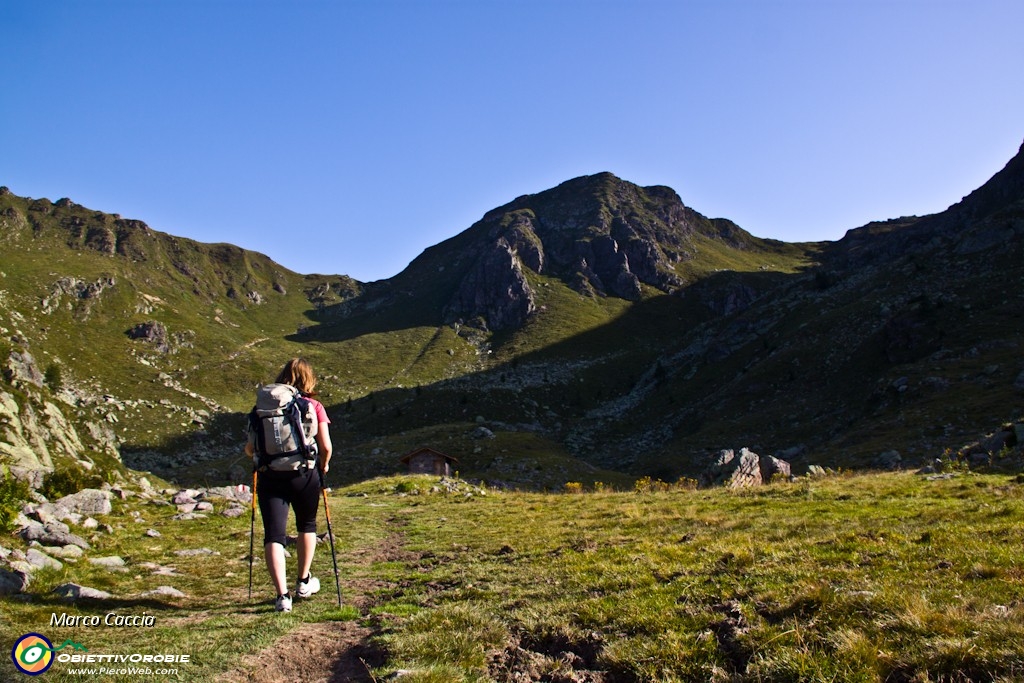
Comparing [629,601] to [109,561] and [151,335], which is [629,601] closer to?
[109,561]

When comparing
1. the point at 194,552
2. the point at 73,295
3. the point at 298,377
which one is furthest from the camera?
the point at 73,295

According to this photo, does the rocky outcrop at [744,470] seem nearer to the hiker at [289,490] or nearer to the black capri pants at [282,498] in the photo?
the hiker at [289,490]

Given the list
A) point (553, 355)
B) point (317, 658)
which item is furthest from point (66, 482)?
point (553, 355)

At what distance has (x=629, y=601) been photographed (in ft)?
23.7

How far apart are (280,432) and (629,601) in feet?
18.8

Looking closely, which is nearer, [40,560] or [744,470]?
[40,560]

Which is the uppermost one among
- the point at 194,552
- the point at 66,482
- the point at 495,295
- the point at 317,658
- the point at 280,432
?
the point at 495,295

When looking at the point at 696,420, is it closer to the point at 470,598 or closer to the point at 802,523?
the point at 802,523

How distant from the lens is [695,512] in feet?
52.3

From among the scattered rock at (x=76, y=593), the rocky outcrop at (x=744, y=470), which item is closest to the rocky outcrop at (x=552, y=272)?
the rocky outcrop at (x=744, y=470)

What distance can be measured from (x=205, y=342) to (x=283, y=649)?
155408 mm

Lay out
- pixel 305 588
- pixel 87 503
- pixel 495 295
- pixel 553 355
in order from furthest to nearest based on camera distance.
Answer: pixel 495 295
pixel 553 355
pixel 87 503
pixel 305 588

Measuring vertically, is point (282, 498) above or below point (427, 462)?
above

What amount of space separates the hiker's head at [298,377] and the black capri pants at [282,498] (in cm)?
141
